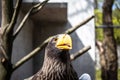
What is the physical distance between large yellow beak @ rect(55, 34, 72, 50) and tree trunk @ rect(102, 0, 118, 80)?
5333 mm

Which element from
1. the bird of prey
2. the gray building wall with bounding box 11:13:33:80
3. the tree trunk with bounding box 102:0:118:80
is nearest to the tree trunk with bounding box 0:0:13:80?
the bird of prey

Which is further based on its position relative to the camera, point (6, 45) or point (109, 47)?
point (109, 47)

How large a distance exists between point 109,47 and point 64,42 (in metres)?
5.68

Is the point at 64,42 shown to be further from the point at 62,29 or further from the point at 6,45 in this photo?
the point at 62,29

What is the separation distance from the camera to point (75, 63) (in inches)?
196

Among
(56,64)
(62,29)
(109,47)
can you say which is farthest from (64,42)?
(109,47)

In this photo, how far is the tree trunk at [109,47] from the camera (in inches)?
304

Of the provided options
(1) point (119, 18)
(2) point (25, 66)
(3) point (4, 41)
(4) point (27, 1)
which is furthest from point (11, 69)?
(1) point (119, 18)

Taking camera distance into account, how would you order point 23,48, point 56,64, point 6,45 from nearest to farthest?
point 6,45 < point 56,64 < point 23,48

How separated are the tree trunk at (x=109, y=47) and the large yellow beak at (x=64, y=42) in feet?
17.5

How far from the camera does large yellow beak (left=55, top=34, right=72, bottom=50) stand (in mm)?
2283

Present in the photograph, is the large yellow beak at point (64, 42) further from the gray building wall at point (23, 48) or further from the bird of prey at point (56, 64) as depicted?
the gray building wall at point (23, 48)

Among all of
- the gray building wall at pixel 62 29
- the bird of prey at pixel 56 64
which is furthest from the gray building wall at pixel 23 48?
the bird of prey at pixel 56 64

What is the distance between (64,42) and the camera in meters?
2.29
